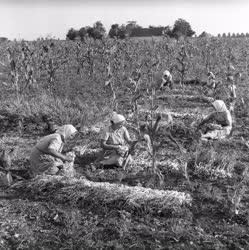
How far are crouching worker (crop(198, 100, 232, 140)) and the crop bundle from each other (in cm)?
232

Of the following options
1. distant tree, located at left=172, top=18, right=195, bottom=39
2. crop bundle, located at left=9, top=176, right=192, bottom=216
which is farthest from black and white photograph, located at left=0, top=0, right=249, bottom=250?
distant tree, located at left=172, top=18, right=195, bottom=39

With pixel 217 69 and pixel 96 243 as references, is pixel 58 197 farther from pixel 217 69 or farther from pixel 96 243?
pixel 217 69

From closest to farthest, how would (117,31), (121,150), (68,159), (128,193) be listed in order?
(128,193) → (68,159) → (121,150) → (117,31)

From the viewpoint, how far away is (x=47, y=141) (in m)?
5.29

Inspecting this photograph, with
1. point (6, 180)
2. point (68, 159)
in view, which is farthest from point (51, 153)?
point (6, 180)

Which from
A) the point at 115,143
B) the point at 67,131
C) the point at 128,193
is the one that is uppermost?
the point at 67,131

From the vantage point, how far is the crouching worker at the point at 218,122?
687cm

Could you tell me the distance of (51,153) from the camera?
5281 mm

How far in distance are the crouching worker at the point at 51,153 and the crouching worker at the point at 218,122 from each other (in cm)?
242

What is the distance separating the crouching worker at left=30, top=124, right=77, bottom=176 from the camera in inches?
208

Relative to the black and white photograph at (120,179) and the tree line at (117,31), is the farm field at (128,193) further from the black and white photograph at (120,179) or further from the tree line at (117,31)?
the tree line at (117,31)

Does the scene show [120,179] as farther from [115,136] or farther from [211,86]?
[211,86]

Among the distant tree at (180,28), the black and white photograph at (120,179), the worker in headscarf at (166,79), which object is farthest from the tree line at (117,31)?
the black and white photograph at (120,179)

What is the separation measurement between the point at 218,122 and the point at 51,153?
10.0ft
